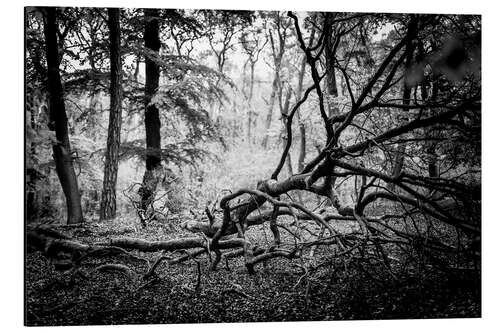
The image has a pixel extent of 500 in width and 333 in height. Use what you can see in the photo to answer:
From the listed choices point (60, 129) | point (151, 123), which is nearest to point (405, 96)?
point (151, 123)

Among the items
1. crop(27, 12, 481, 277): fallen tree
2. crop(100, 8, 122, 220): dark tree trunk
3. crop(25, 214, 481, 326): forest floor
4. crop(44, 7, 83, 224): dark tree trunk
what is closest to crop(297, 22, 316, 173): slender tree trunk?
crop(27, 12, 481, 277): fallen tree

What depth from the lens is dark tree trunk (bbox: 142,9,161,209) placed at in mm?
3175

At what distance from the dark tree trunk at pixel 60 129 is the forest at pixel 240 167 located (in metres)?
0.01

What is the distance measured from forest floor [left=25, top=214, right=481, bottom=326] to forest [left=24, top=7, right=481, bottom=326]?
0.4 inches

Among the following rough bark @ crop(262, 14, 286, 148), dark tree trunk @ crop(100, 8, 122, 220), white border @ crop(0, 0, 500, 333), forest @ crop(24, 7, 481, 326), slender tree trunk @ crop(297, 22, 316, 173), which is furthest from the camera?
slender tree trunk @ crop(297, 22, 316, 173)

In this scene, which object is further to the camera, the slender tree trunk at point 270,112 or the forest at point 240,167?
the slender tree trunk at point 270,112

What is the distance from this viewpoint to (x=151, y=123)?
3.39 meters

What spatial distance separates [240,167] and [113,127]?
3.88 ft

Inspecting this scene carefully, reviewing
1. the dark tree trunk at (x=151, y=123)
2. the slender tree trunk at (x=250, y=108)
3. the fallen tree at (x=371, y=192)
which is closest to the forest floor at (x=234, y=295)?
the fallen tree at (x=371, y=192)

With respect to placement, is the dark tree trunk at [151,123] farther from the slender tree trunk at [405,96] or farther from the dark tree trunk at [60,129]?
the slender tree trunk at [405,96]

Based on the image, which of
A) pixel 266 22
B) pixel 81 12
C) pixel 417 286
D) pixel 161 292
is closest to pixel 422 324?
pixel 417 286

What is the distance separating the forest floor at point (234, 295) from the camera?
254cm

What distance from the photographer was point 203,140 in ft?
11.5

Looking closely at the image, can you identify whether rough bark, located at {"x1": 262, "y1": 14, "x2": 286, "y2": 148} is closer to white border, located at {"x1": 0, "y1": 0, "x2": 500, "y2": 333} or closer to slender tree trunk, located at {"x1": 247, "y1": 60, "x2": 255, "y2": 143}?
slender tree trunk, located at {"x1": 247, "y1": 60, "x2": 255, "y2": 143}
